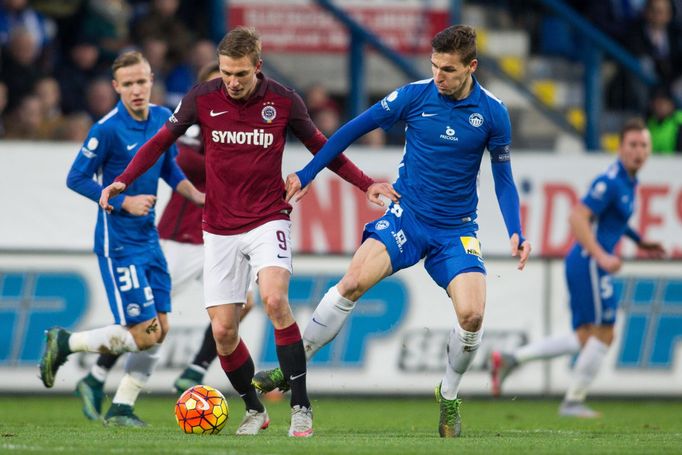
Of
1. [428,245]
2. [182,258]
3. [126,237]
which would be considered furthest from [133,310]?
[428,245]

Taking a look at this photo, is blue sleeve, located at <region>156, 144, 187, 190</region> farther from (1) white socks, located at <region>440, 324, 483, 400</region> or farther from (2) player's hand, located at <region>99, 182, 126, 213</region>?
(1) white socks, located at <region>440, 324, 483, 400</region>

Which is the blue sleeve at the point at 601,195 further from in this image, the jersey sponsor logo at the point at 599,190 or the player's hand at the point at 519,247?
the player's hand at the point at 519,247

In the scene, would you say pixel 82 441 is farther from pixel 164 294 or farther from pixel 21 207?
pixel 21 207

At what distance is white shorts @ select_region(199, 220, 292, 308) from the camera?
30.3 ft

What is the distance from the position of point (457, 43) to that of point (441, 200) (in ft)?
3.51

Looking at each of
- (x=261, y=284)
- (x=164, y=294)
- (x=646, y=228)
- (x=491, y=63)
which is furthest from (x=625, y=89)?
(x=261, y=284)

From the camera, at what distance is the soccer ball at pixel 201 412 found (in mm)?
9555

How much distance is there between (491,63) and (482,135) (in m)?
9.16

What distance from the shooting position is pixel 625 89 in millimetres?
19219

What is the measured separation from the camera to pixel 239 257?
942 centimetres

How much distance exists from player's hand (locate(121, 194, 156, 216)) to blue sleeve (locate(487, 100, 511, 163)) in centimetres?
246

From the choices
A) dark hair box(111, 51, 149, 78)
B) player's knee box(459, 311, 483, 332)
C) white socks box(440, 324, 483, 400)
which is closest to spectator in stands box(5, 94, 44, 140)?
dark hair box(111, 51, 149, 78)

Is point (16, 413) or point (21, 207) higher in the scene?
point (21, 207)

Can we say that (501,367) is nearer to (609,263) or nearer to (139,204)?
(609,263)
